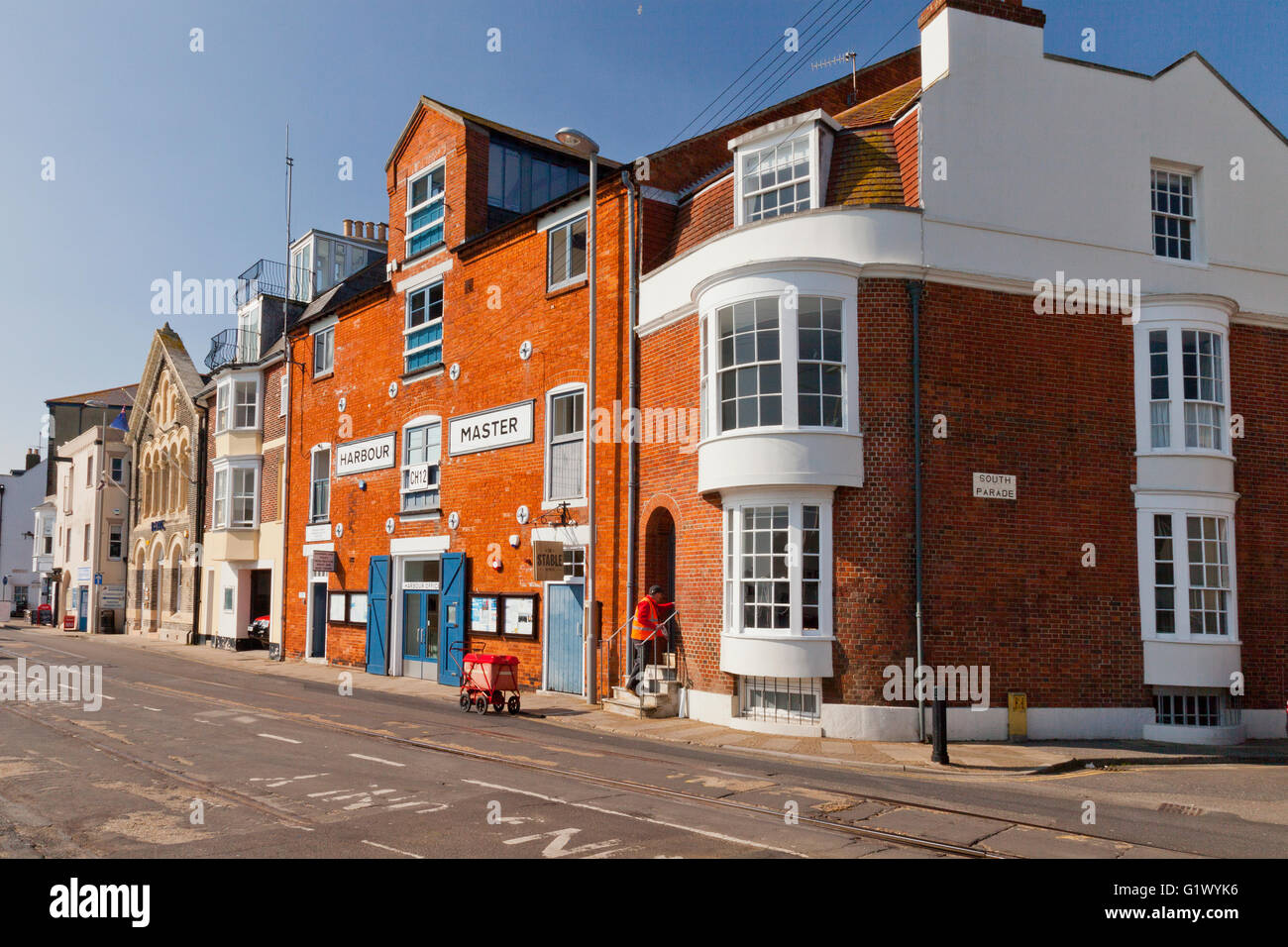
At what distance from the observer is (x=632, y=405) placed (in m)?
19.7

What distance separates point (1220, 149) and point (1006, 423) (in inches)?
298

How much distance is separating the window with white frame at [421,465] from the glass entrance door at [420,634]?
2.49 metres

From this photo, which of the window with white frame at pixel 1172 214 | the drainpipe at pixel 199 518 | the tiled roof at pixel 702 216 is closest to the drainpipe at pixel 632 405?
the tiled roof at pixel 702 216

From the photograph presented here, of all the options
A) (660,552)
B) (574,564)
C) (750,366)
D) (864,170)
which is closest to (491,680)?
(574,564)

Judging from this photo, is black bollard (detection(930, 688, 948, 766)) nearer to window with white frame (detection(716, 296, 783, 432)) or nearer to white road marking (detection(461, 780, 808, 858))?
window with white frame (detection(716, 296, 783, 432))

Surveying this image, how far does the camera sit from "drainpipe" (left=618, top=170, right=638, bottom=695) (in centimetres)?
1914

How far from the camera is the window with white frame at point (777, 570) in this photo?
15.6 metres

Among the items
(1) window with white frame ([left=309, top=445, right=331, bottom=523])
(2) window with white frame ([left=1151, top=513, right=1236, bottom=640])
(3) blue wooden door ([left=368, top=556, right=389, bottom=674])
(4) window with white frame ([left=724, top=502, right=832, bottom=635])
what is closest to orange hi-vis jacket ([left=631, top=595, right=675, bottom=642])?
(4) window with white frame ([left=724, top=502, right=832, bottom=635])

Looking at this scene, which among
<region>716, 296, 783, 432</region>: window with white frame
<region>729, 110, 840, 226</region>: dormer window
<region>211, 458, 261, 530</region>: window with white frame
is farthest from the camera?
<region>211, 458, 261, 530</region>: window with white frame

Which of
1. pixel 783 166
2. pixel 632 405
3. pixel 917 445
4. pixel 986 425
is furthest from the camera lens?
pixel 632 405

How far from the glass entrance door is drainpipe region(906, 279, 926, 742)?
14.3 meters

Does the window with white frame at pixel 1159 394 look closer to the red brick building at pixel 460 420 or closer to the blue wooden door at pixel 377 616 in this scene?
the red brick building at pixel 460 420

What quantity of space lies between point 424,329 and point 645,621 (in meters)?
13.0

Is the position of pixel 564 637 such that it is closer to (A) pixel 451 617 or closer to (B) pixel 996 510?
(A) pixel 451 617
